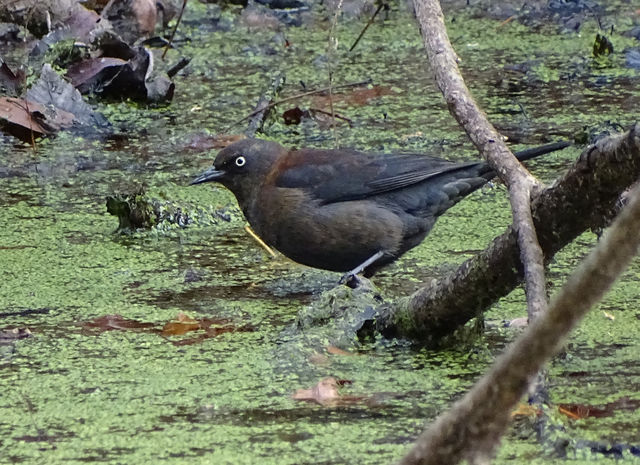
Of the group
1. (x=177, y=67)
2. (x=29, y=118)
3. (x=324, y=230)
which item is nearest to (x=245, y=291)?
(x=324, y=230)

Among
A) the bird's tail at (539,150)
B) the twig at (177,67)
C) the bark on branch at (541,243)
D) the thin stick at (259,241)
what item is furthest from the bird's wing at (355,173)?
the twig at (177,67)

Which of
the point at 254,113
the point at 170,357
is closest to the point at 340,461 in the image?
the point at 170,357

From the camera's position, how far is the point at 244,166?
17.0ft

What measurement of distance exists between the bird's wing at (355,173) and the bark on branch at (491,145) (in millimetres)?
1048

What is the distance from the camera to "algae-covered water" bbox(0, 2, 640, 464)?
3.27 metres

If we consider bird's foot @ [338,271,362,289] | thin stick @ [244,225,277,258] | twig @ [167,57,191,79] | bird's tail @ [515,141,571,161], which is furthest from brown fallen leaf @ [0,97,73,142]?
bird's tail @ [515,141,571,161]

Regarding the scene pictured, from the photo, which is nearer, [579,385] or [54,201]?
[579,385]

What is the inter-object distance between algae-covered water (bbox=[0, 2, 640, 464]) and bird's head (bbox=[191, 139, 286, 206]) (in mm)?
276

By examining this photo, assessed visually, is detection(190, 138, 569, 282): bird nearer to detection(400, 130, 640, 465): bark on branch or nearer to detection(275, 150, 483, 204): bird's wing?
detection(275, 150, 483, 204): bird's wing

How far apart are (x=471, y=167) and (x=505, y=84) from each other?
9.17 ft

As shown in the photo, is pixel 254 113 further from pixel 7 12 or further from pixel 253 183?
pixel 7 12

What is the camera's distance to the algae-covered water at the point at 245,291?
10.7 ft

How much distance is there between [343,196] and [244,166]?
462 mm

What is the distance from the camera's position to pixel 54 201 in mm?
5773
